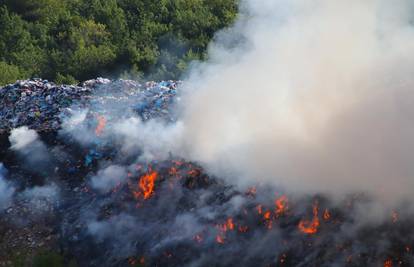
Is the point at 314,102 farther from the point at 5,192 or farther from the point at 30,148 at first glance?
the point at 5,192

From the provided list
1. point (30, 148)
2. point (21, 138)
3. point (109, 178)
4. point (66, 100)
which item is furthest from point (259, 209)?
point (66, 100)

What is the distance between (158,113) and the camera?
16953mm

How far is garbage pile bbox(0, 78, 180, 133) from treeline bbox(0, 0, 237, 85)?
Result: 6363 millimetres

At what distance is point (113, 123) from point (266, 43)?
5343mm

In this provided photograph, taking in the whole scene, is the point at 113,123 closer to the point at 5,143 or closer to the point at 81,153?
the point at 81,153

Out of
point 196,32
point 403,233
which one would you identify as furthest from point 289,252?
point 196,32

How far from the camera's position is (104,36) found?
102 ft

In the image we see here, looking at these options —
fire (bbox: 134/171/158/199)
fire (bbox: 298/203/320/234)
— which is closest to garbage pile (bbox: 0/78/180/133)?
fire (bbox: 134/171/158/199)

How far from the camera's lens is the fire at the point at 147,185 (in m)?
13.7

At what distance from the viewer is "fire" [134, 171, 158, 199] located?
1371cm

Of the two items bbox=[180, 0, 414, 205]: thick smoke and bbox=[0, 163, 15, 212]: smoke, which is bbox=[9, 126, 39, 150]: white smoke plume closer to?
bbox=[0, 163, 15, 212]: smoke

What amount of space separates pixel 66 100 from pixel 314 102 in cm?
863

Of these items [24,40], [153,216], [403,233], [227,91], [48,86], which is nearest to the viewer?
[403,233]

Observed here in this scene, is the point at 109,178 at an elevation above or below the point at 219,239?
above
